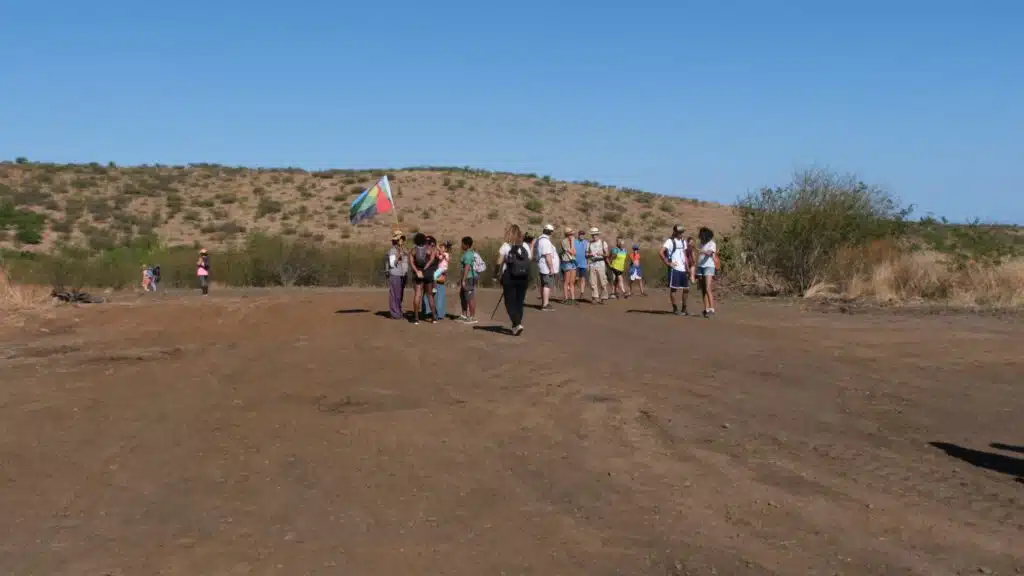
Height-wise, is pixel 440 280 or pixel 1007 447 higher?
pixel 440 280

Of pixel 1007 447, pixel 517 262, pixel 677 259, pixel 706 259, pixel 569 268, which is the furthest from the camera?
pixel 569 268

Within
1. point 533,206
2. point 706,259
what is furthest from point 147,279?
point 533,206

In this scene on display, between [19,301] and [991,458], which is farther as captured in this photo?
[19,301]

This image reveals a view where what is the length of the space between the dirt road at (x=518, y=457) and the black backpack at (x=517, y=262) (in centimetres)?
110

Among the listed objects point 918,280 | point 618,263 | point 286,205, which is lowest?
point 918,280

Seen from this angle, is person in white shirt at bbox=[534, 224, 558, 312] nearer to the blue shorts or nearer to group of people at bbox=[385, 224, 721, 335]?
group of people at bbox=[385, 224, 721, 335]

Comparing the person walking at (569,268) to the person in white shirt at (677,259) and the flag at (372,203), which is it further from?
the flag at (372,203)

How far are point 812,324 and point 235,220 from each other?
155ft

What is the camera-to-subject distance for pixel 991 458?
30.6ft

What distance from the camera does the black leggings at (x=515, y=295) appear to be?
17.2m

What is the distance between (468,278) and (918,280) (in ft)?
36.5

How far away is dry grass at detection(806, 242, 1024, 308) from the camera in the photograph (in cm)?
2202

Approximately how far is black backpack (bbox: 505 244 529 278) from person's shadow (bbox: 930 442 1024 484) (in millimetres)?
8390

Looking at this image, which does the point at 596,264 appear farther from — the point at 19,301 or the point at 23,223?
the point at 23,223
